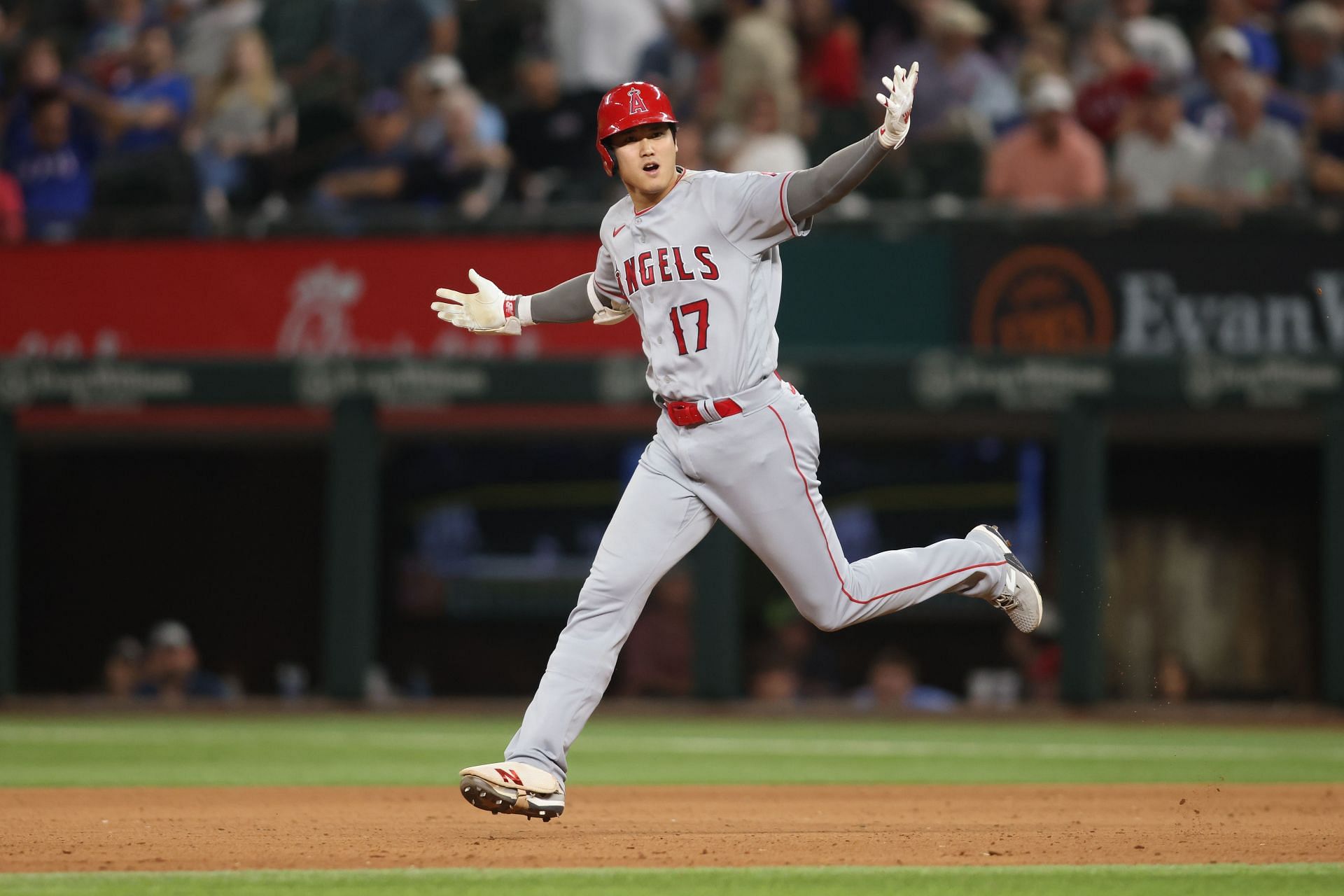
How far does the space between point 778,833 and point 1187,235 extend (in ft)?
19.3

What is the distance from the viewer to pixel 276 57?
13.1m

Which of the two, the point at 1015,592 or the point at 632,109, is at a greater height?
the point at 632,109

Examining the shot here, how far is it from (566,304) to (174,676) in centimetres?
651

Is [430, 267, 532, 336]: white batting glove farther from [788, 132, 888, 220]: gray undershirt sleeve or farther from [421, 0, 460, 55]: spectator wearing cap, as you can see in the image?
[421, 0, 460, 55]: spectator wearing cap

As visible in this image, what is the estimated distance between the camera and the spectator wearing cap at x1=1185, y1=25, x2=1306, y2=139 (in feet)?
34.4

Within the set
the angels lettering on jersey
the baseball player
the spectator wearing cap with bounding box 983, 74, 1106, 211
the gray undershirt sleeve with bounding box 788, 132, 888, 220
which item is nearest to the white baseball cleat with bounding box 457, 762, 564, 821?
the baseball player

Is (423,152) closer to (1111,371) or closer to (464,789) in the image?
(1111,371)

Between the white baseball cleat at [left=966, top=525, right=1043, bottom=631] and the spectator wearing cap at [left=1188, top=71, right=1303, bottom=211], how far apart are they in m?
5.13

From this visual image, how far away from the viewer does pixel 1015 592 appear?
18.2ft

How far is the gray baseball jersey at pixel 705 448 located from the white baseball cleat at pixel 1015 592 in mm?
585

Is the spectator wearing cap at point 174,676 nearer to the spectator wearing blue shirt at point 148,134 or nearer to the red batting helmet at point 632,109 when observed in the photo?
the spectator wearing blue shirt at point 148,134

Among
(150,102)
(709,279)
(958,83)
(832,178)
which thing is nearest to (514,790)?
(709,279)

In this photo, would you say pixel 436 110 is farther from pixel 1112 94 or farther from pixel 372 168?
pixel 1112 94

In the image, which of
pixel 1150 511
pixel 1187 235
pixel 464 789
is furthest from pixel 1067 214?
pixel 464 789
